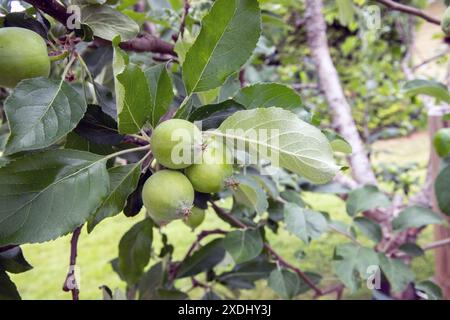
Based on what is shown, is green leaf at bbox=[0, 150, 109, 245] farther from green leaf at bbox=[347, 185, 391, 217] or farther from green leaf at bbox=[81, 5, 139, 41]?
green leaf at bbox=[347, 185, 391, 217]

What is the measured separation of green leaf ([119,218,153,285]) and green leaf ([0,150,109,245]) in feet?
1.19

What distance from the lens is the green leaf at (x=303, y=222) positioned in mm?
930

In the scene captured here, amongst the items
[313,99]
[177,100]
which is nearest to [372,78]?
[313,99]

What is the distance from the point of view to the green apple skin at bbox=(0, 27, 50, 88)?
48 centimetres

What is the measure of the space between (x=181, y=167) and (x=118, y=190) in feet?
0.31

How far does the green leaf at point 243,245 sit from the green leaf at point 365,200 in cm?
42

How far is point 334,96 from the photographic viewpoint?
1538 millimetres

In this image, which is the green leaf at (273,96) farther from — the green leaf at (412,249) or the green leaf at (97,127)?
the green leaf at (412,249)

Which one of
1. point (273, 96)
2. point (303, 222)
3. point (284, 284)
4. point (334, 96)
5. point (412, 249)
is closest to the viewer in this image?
point (273, 96)

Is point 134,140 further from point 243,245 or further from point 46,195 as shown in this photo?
point 243,245

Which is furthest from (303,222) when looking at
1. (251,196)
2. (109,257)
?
(109,257)

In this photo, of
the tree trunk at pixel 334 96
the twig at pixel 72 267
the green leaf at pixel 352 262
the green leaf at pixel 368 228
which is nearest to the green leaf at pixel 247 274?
the green leaf at pixel 352 262

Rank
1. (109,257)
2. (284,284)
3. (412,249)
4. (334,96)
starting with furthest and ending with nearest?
(109,257) < (334,96) < (412,249) < (284,284)

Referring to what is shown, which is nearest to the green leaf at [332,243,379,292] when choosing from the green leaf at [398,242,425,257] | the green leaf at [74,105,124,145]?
the green leaf at [398,242,425,257]
